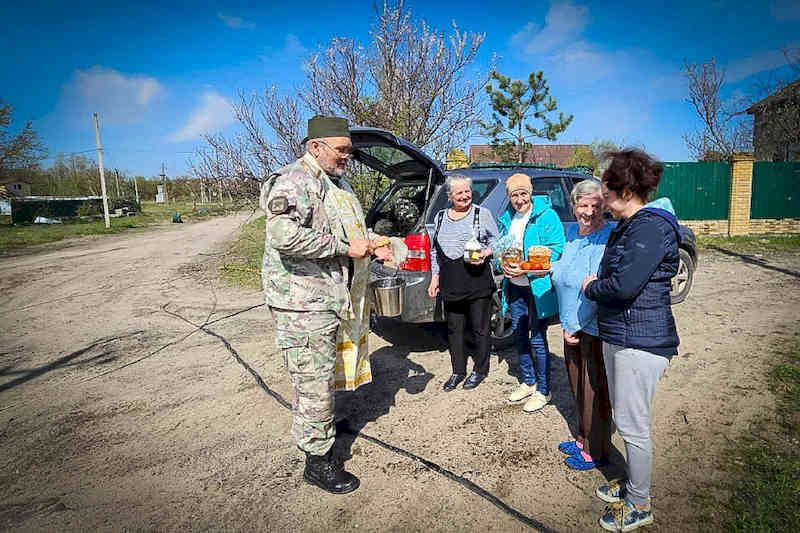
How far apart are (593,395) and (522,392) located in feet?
3.31

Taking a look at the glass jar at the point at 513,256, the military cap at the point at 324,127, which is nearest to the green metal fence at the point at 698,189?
the glass jar at the point at 513,256

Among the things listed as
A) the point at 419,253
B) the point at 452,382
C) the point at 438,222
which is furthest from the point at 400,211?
the point at 452,382

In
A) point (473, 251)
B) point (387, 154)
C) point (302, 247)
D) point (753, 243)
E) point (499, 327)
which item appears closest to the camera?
point (302, 247)

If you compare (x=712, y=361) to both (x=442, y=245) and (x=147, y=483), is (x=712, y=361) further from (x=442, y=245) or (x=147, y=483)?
(x=147, y=483)

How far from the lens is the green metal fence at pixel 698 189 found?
1273cm

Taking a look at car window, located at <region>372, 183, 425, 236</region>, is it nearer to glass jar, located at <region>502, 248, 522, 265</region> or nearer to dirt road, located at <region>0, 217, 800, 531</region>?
dirt road, located at <region>0, 217, 800, 531</region>

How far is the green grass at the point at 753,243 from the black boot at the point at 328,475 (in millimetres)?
11543

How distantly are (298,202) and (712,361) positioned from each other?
4.23 meters

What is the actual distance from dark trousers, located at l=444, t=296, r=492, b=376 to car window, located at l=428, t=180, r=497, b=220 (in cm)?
84

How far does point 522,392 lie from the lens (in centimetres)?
356

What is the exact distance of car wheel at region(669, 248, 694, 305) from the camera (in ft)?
20.5

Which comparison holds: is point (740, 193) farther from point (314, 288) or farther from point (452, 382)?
point (314, 288)

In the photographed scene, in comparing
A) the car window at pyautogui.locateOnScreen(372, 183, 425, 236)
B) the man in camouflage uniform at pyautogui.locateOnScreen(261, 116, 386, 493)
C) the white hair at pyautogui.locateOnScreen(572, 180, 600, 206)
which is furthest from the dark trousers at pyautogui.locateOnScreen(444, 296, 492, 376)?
the man in camouflage uniform at pyautogui.locateOnScreen(261, 116, 386, 493)

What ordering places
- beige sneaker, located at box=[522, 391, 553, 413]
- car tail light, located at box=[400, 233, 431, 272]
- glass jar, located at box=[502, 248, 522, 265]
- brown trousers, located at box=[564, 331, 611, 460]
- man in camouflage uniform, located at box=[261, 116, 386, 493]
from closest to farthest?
man in camouflage uniform, located at box=[261, 116, 386, 493], brown trousers, located at box=[564, 331, 611, 460], glass jar, located at box=[502, 248, 522, 265], beige sneaker, located at box=[522, 391, 553, 413], car tail light, located at box=[400, 233, 431, 272]
